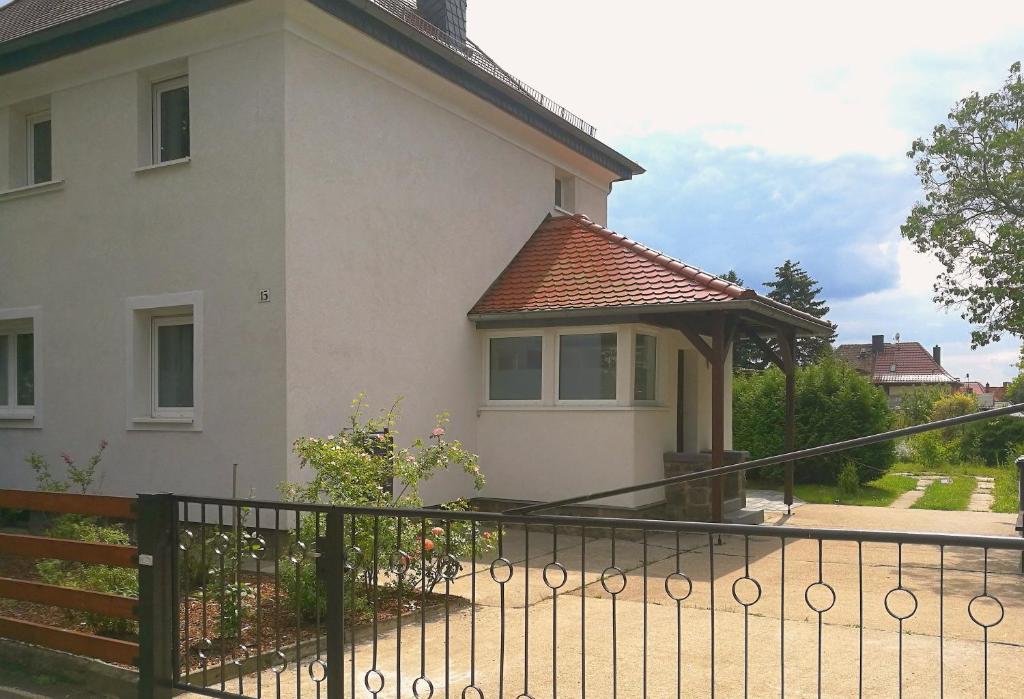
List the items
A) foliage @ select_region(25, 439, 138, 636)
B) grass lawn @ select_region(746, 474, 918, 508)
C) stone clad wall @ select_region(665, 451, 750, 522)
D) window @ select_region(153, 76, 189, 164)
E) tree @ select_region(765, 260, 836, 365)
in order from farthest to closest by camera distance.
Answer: tree @ select_region(765, 260, 836, 365), grass lawn @ select_region(746, 474, 918, 508), stone clad wall @ select_region(665, 451, 750, 522), window @ select_region(153, 76, 189, 164), foliage @ select_region(25, 439, 138, 636)

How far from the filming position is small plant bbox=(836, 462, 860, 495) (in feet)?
52.1

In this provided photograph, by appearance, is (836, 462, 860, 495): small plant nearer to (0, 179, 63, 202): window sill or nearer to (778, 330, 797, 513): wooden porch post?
(778, 330, 797, 513): wooden porch post

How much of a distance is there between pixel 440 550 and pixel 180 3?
6311 mm

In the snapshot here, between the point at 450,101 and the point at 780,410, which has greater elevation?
the point at 450,101

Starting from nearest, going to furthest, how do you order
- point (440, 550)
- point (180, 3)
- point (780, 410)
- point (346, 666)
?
1. point (346, 666)
2. point (440, 550)
3. point (180, 3)
4. point (780, 410)

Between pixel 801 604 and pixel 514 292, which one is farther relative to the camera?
pixel 514 292

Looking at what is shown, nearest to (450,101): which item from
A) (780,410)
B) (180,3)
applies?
(180,3)

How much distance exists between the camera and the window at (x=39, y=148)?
37.3 feet

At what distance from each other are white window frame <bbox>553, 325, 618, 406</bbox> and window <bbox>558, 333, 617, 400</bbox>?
0.08 ft

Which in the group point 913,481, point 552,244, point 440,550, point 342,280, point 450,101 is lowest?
point 913,481

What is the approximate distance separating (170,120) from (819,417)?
41.1ft

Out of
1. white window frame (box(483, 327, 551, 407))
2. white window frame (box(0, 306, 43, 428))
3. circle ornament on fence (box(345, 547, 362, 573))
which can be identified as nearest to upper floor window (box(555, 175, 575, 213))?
white window frame (box(483, 327, 551, 407))

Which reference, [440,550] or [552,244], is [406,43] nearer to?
[552,244]

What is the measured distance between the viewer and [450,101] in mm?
11570
